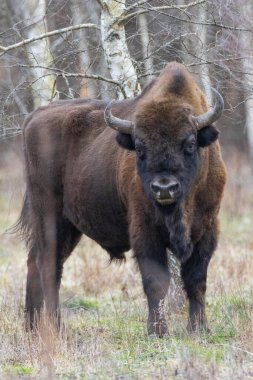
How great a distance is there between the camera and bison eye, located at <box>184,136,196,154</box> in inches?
304

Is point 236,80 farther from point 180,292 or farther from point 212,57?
point 180,292

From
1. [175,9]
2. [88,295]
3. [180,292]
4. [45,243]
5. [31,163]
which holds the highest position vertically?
[175,9]

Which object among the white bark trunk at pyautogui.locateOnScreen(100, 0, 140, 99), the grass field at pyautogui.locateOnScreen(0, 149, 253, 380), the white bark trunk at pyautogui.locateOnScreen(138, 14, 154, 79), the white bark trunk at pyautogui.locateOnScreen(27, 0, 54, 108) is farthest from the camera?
the white bark trunk at pyautogui.locateOnScreen(27, 0, 54, 108)

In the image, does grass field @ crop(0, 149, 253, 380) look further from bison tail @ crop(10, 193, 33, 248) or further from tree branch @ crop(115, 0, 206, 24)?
tree branch @ crop(115, 0, 206, 24)

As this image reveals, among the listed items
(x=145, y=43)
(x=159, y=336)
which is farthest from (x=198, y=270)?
(x=145, y=43)

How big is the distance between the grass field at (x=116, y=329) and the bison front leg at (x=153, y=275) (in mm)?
222

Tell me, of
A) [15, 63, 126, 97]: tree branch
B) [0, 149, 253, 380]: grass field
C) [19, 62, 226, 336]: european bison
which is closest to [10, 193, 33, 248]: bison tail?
[19, 62, 226, 336]: european bison

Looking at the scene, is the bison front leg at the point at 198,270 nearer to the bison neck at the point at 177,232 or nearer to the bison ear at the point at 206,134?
the bison neck at the point at 177,232

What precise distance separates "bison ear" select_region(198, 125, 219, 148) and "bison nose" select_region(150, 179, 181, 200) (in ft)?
2.01

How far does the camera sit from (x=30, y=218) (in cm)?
987

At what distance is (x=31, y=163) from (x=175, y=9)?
2.16 m

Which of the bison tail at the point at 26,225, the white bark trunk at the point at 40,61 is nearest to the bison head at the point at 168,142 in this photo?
the white bark trunk at the point at 40,61

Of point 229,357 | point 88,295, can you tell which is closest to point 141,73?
point 88,295

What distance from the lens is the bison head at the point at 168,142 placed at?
754 cm
